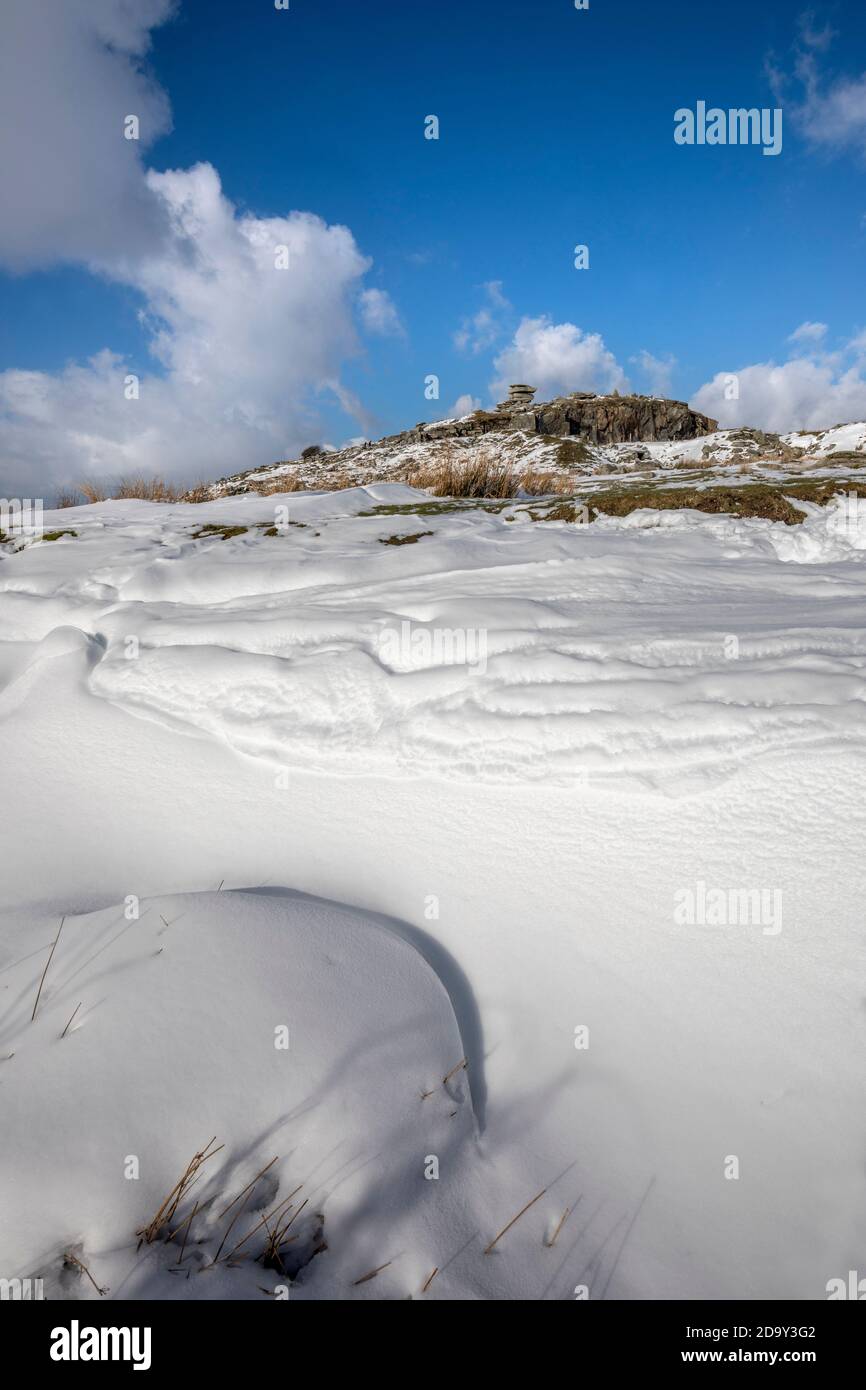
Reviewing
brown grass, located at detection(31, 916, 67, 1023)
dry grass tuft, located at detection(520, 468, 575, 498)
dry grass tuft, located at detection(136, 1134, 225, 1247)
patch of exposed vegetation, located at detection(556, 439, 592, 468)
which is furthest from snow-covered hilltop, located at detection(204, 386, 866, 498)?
dry grass tuft, located at detection(136, 1134, 225, 1247)

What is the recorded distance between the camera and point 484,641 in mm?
2885

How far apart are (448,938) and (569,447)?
64.7 feet

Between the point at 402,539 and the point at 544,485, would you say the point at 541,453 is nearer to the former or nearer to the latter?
the point at 544,485

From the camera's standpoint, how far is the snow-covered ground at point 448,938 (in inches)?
48.2

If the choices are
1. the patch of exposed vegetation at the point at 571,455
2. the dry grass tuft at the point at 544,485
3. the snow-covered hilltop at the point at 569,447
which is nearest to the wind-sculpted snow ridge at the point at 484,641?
the dry grass tuft at the point at 544,485

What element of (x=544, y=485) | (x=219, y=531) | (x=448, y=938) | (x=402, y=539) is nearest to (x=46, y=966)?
(x=448, y=938)

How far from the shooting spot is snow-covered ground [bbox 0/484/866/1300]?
1.22 metres

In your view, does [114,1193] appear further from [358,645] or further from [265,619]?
[265,619]

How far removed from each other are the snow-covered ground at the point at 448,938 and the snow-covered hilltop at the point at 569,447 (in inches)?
235

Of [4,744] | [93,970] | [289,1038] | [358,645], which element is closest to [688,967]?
[289,1038]

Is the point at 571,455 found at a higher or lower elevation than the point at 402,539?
higher

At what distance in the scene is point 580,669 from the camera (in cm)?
260

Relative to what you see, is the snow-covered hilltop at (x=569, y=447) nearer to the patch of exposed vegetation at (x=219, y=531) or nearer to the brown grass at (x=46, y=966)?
the patch of exposed vegetation at (x=219, y=531)

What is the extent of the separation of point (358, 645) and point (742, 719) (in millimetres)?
1698
